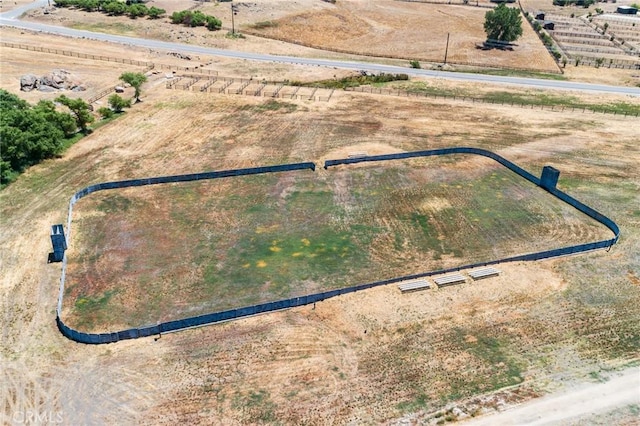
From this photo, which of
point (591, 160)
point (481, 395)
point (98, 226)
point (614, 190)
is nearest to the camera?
point (481, 395)

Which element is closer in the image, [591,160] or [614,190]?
[614,190]

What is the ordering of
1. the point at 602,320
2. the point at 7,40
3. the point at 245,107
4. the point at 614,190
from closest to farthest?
the point at 602,320
the point at 614,190
the point at 245,107
the point at 7,40

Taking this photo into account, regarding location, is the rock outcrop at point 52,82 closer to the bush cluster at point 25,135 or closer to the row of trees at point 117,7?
the bush cluster at point 25,135

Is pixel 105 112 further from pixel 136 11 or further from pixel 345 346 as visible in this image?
pixel 136 11

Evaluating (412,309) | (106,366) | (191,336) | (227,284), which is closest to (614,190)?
(412,309)

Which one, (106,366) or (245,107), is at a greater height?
(245,107)

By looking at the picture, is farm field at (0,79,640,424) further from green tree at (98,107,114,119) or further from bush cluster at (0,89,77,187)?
green tree at (98,107,114,119)

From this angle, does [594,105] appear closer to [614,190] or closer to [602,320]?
[614,190]

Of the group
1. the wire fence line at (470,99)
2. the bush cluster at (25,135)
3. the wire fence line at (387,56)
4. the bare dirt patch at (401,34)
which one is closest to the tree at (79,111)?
the bush cluster at (25,135)
